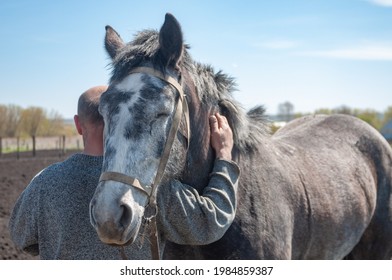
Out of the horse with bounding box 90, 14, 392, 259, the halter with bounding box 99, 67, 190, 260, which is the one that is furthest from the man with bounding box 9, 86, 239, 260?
the horse with bounding box 90, 14, 392, 259

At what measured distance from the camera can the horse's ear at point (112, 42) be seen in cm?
287

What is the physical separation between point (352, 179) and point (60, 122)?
16.1 m

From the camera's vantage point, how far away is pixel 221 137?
288cm

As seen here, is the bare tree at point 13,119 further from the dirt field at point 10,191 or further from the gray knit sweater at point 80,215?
A: the gray knit sweater at point 80,215

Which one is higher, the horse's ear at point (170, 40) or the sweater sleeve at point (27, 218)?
the horse's ear at point (170, 40)

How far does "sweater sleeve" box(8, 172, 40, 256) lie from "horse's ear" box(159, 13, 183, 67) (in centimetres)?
91

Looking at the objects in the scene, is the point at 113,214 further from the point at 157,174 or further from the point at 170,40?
the point at 170,40

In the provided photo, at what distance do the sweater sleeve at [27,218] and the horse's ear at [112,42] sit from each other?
882 millimetres

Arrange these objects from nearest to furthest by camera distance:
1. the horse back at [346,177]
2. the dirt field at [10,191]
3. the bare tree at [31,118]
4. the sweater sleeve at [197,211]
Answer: the sweater sleeve at [197,211], the horse back at [346,177], the dirt field at [10,191], the bare tree at [31,118]

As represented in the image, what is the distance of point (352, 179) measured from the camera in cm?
408

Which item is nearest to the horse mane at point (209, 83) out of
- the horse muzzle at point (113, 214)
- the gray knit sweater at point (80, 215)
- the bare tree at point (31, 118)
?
the gray knit sweater at point (80, 215)

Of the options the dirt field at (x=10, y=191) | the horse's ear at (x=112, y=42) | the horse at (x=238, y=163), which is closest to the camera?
the horse at (x=238, y=163)

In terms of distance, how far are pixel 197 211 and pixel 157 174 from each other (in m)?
0.32

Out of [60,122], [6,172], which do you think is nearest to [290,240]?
[6,172]
